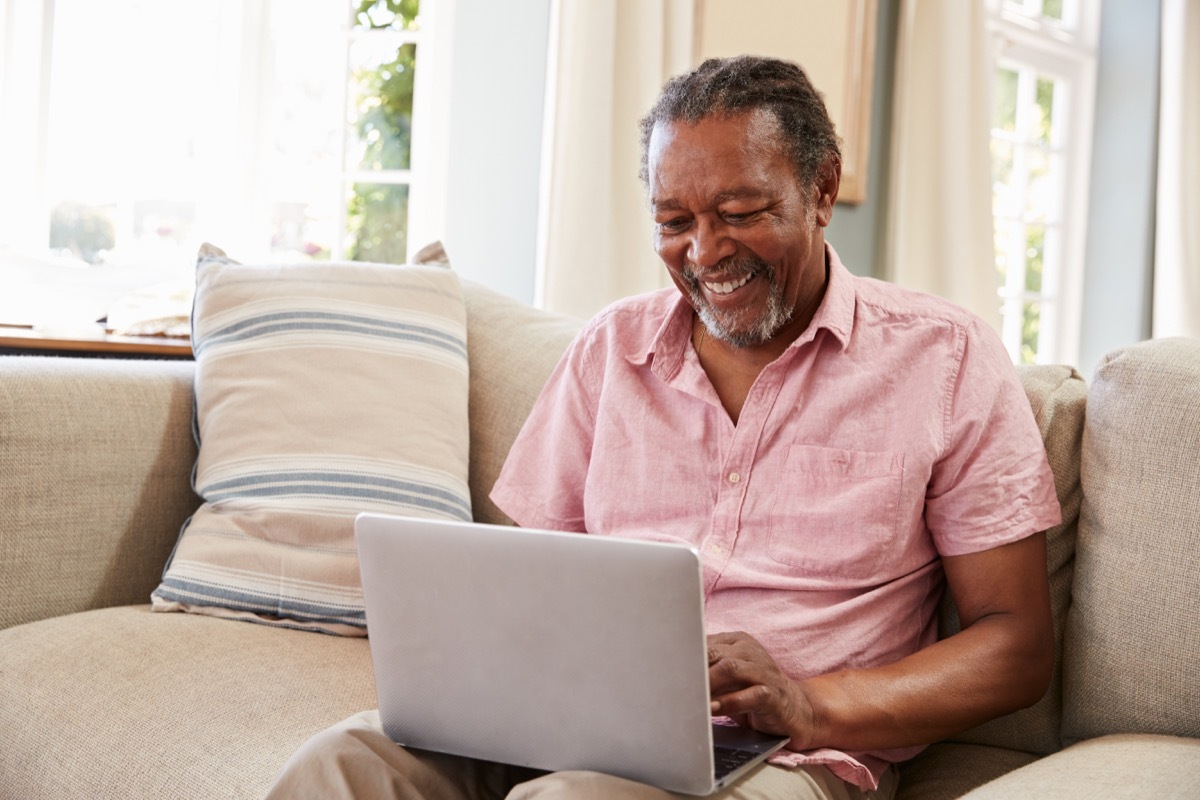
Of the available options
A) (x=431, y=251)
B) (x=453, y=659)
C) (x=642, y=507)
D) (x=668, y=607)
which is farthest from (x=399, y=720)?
(x=431, y=251)

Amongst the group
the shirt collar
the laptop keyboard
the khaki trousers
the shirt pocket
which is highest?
the shirt collar

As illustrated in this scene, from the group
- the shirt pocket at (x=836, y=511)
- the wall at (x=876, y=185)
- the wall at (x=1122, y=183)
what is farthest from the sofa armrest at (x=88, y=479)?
the wall at (x=1122, y=183)

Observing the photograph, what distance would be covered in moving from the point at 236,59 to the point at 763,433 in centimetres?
203

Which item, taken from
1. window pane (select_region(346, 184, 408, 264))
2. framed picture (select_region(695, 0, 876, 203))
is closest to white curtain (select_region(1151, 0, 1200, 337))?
framed picture (select_region(695, 0, 876, 203))

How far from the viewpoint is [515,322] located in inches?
77.0

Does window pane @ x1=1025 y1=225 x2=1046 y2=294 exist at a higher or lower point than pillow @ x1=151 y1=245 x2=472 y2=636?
higher

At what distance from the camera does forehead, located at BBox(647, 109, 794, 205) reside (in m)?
1.31

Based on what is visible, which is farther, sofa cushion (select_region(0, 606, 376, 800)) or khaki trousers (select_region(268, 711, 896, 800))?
sofa cushion (select_region(0, 606, 376, 800))

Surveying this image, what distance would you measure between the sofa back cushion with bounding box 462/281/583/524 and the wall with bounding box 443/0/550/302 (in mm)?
1061

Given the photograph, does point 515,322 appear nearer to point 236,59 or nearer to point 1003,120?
point 236,59

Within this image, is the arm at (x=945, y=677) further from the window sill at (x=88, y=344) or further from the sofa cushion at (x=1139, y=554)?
the window sill at (x=88, y=344)

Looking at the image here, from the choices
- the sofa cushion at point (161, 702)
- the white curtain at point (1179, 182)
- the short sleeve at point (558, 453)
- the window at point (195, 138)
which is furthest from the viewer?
the white curtain at point (1179, 182)

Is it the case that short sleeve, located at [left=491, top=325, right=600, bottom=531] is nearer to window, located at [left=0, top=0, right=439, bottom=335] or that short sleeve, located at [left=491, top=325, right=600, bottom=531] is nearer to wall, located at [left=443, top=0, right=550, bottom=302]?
window, located at [left=0, top=0, right=439, bottom=335]

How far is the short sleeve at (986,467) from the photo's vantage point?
1.23m
